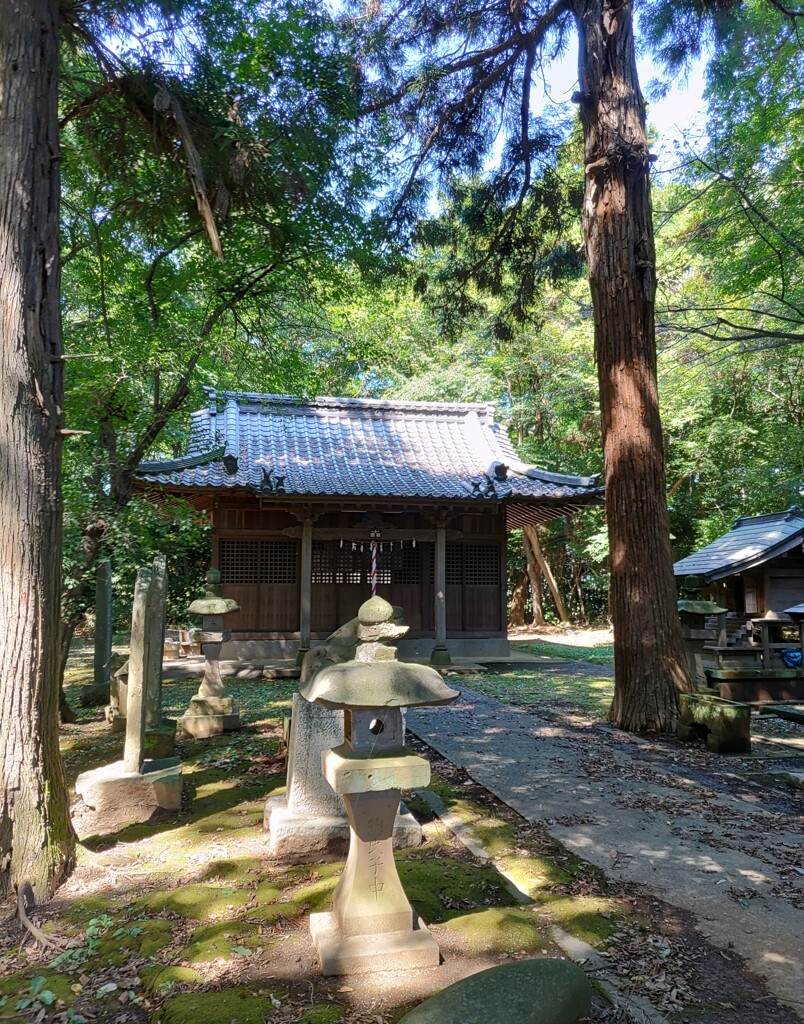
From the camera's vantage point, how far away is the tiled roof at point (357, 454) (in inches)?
498

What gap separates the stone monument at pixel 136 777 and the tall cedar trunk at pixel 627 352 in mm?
5226

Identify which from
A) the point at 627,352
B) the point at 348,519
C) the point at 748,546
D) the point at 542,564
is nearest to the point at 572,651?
the point at 748,546

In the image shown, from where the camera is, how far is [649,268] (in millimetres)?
7898

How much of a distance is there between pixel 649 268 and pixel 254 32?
209 inches

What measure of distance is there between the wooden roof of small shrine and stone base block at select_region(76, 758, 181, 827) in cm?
731

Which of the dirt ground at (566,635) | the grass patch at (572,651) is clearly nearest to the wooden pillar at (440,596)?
the grass patch at (572,651)

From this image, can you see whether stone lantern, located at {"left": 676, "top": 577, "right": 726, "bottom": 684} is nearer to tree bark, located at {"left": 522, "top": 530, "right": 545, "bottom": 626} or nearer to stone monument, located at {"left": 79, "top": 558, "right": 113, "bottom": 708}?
stone monument, located at {"left": 79, "top": 558, "right": 113, "bottom": 708}

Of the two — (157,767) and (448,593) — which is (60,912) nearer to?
(157,767)

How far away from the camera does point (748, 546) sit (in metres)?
13.9

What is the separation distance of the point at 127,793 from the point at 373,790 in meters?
2.67

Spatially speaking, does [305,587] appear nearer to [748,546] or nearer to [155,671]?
[155,671]

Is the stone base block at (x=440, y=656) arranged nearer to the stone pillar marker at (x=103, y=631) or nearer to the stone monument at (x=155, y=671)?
the stone pillar marker at (x=103, y=631)

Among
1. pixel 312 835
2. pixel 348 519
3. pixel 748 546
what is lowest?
pixel 312 835

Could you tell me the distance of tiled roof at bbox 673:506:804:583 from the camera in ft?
43.7
